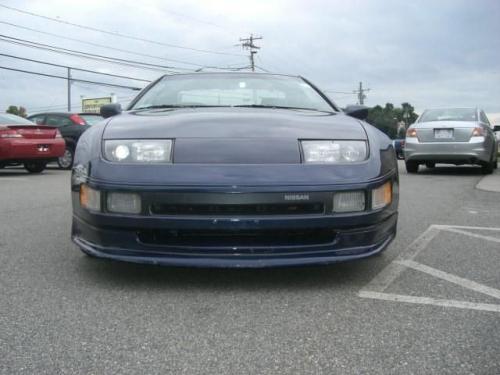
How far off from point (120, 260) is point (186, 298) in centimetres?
37

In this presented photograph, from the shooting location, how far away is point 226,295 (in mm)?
2801

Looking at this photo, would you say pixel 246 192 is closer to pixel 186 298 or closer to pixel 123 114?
pixel 186 298

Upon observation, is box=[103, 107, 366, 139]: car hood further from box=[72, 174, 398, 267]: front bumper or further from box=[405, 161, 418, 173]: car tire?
box=[405, 161, 418, 173]: car tire

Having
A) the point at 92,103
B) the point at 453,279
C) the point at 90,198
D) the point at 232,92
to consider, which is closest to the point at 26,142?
the point at 232,92

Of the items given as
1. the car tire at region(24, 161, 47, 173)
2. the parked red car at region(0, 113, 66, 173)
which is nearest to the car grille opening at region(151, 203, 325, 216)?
the parked red car at region(0, 113, 66, 173)

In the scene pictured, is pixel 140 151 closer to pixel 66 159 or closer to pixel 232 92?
pixel 232 92

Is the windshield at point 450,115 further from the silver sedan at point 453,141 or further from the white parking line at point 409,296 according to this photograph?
the white parking line at point 409,296

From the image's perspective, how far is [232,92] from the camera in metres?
3.93

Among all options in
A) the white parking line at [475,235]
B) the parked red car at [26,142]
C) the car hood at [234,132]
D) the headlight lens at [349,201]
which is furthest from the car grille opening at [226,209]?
the parked red car at [26,142]

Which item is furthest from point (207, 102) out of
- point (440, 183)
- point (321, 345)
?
point (440, 183)

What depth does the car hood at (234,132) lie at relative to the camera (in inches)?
110

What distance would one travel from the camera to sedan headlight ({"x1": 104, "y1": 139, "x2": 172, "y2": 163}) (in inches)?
111

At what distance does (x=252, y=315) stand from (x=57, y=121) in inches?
446

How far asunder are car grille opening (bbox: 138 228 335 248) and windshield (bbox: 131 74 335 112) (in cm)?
124
